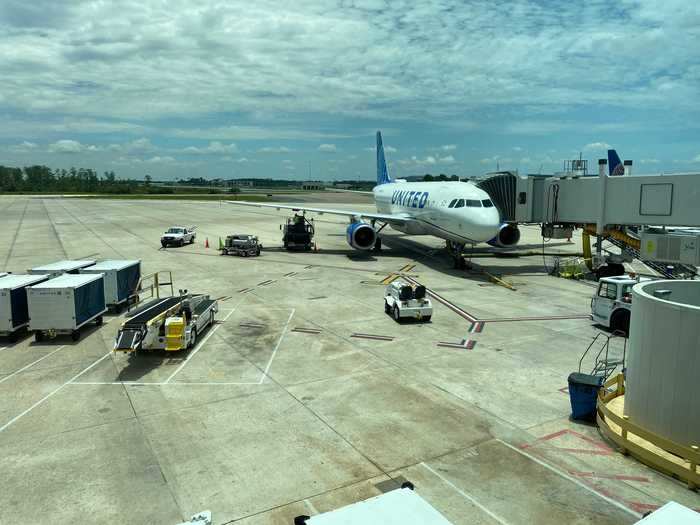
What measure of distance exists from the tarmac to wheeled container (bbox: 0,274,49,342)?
638mm

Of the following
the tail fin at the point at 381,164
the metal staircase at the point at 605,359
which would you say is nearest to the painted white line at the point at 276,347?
the metal staircase at the point at 605,359

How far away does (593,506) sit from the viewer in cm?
948

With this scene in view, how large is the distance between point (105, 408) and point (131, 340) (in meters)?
2.78

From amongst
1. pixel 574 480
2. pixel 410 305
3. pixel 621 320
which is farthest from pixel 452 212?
pixel 574 480

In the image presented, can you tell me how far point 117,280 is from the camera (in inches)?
944

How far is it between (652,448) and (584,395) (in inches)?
78.3

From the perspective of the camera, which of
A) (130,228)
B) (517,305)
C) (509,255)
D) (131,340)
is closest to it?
(131,340)

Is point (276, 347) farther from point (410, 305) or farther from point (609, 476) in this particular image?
point (609, 476)

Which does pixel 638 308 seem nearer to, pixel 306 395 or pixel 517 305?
pixel 306 395

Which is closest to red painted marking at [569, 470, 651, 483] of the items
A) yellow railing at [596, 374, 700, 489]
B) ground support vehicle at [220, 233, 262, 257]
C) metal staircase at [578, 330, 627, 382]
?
yellow railing at [596, 374, 700, 489]

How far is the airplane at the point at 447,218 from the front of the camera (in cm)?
3139

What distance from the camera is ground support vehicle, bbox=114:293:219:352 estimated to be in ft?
53.4

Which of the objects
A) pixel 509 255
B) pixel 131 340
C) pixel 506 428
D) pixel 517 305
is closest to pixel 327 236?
pixel 509 255

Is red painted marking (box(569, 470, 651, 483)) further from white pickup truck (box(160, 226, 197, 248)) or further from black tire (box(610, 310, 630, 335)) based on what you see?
white pickup truck (box(160, 226, 197, 248))
